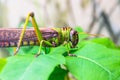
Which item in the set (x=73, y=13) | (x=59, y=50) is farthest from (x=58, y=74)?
(x=73, y=13)

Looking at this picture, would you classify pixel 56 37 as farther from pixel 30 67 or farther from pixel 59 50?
pixel 30 67

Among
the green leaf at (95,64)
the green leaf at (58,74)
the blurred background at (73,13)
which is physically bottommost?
the blurred background at (73,13)

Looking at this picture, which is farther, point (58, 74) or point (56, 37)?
point (56, 37)

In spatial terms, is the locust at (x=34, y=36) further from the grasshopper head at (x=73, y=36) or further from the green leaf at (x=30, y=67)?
the green leaf at (x=30, y=67)

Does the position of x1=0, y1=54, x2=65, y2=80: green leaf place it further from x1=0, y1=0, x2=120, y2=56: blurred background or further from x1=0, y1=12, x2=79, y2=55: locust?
x1=0, y1=0, x2=120, y2=56: blurred background

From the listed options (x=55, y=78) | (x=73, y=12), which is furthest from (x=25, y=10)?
(x=55, y=78)

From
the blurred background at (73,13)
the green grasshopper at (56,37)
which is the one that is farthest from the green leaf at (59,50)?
the blurred background at (73,13)

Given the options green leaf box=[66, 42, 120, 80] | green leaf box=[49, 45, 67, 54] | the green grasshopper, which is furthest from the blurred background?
green leaf box=[66, 42, 120, 80]

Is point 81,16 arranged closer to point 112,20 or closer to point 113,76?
point 112,20
